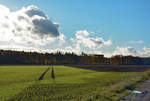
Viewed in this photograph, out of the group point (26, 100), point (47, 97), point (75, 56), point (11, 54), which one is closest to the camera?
point (26, 100)

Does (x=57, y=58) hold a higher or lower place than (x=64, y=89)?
higher

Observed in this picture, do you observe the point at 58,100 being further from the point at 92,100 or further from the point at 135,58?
the point at 135,58

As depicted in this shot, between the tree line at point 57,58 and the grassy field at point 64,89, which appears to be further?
the tree line at point 57,58

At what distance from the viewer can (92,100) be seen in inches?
553

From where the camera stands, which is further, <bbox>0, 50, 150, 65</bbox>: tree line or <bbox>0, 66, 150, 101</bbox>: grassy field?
<bbox>0, 50, 150, 65</bbox>: tree line

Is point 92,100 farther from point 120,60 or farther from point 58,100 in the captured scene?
point 120,60

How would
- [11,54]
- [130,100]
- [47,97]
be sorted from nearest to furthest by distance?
[130,100]
[47,97]
[11,54]

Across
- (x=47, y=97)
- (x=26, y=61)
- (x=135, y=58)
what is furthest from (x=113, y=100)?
(x=135, y=58)

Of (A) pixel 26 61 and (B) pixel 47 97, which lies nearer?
(B) pixel 47 97

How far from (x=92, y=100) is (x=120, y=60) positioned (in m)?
172

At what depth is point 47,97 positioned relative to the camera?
15953 mm

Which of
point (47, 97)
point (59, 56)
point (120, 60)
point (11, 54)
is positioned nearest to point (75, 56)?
point (59, 56)

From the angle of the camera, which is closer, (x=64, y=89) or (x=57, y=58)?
(x=64, y=89)

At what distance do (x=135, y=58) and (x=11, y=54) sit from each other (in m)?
146
